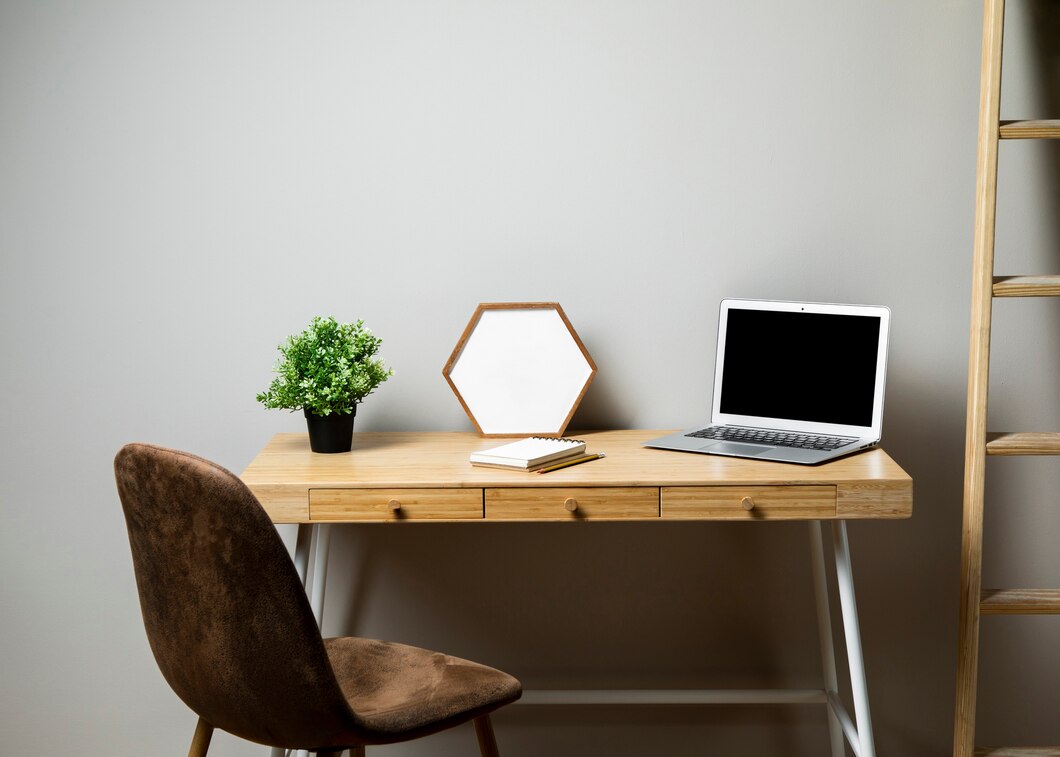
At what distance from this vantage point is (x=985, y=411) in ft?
6.11

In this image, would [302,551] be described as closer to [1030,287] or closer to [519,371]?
[519,371]

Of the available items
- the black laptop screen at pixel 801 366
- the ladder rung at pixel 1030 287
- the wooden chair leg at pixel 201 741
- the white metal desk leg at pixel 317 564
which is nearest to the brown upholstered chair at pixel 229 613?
the wooden chair leg at pixel 201 741

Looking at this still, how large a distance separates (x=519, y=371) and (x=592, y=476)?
0.40 metres

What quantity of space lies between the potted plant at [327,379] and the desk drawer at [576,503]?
1.28 feet

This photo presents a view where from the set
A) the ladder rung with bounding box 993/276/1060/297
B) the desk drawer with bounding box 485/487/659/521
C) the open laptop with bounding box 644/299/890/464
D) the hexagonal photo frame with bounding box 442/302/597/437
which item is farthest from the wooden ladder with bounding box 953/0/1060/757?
the hexagonal photo frame with bounding box 442/302/597/437

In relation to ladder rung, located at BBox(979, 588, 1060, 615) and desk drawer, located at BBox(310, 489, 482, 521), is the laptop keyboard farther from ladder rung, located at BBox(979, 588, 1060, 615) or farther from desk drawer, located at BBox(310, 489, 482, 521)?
desk drawer, located at BBox(310, 489, 482, 521)

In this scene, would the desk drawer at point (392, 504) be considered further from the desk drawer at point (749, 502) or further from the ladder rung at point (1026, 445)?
the ladder rung at point (1026, 445)

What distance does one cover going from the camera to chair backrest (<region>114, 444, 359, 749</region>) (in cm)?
125

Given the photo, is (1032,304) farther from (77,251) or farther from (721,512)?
(77,251)

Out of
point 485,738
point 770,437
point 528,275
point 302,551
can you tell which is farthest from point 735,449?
point 302,551

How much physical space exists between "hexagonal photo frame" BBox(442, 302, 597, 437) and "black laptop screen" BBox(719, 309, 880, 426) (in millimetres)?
313

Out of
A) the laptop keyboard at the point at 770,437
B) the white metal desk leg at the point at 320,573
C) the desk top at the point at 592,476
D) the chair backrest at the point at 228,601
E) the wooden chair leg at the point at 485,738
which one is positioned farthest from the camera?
the white metal desk leg at the point at 320,573

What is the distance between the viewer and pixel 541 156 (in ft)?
6.96

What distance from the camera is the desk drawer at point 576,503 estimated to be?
172 cm
